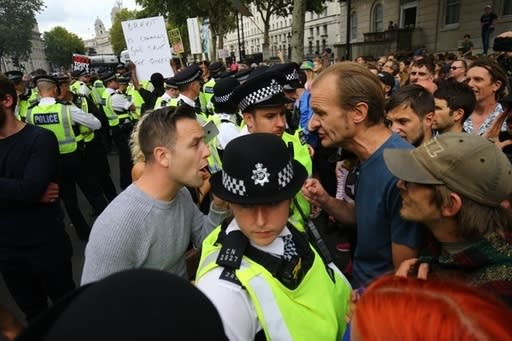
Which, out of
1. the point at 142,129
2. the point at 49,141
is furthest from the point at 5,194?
the point at 142,129

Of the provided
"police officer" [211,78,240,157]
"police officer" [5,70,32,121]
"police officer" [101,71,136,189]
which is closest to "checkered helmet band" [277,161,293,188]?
"police officer" [211,78,240,157]

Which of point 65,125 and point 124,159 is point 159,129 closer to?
point 65,125

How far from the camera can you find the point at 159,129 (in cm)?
191

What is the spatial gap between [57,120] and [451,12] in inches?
→ 1070

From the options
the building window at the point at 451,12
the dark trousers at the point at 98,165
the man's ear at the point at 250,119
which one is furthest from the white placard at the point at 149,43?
the building window at the point at 451,12

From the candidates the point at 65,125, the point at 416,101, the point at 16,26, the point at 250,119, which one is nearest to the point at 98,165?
the point at 65,125

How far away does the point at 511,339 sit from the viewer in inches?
28.1

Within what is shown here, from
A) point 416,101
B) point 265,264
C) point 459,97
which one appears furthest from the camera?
point 459,97

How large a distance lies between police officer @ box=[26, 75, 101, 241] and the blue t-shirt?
4.22 meters

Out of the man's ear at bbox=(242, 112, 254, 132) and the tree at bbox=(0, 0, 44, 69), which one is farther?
the tree at bbox=(0, 0, 44, 69)

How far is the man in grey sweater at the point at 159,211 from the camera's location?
1.62 m

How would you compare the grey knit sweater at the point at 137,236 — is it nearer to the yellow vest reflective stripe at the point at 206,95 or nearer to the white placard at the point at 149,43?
the white placard at the point at 149,43

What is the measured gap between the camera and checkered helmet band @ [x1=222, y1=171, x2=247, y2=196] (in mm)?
1335

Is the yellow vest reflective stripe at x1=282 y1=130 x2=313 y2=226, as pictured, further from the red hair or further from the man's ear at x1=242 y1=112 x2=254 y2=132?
the red hair
